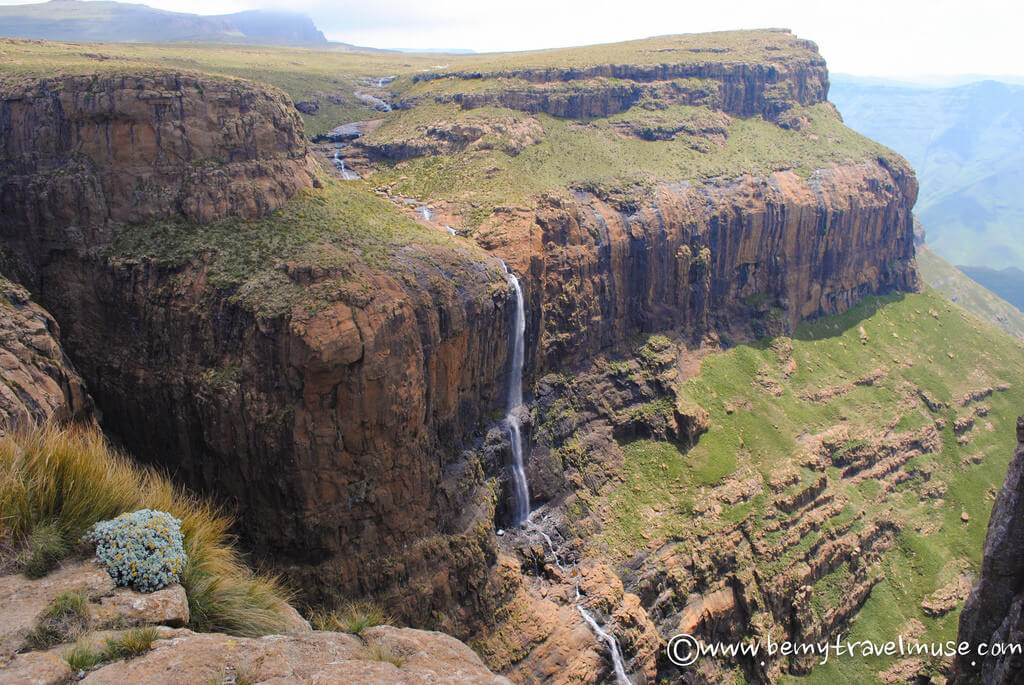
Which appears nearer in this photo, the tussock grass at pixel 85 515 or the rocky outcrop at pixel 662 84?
the tussock grass at pixel 85 515

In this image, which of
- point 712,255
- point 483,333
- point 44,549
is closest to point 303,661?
point 44,549

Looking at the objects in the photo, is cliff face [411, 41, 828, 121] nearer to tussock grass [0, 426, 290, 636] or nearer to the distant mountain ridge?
tussock grass [0, 426, 290, 636]

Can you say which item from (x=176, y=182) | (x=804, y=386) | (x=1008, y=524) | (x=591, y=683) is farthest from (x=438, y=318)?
(x=804, y=386)

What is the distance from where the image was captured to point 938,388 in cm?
5319

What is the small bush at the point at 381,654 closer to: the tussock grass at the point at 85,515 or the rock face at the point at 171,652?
the rock face at the point at 171,652

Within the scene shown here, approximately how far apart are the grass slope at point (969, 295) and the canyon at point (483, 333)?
79.8 metres

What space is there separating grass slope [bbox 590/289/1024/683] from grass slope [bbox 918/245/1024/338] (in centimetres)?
7045

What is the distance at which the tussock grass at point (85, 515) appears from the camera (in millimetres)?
11148

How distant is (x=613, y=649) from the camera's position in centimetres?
3072

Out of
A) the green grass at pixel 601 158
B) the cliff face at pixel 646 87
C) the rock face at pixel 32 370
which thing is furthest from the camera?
the cliff face at pixel 646 87

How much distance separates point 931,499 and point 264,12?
18690cm

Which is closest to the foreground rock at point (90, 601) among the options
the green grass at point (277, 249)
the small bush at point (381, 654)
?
the small bush at point (381, 654)

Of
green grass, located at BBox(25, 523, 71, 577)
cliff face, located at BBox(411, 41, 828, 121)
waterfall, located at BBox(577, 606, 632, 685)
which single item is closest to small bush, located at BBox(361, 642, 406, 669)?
green grass, located at BBox(25, 523, 71, 577)

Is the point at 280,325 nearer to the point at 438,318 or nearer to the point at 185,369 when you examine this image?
the point at 185,369
